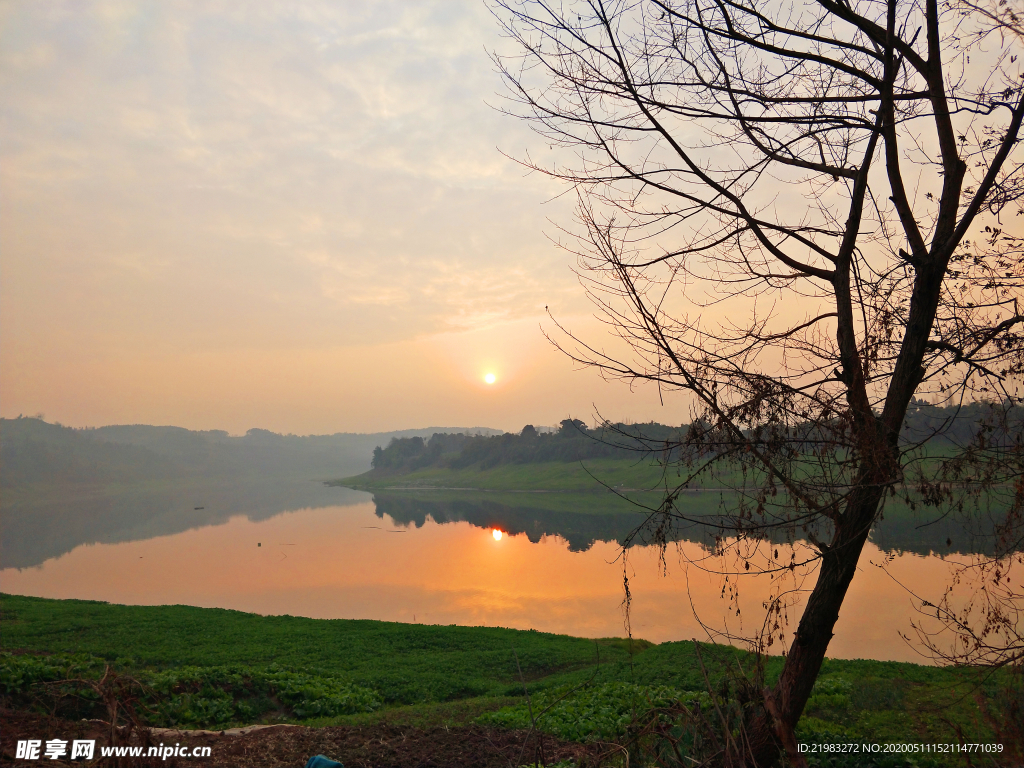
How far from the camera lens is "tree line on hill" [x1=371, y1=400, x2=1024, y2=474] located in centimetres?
403

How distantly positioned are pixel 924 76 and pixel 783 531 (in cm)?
300

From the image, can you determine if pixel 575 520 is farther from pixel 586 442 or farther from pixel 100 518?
pixel 100 518

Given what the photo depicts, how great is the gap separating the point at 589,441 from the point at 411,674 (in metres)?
89.1

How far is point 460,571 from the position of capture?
3644 centimetres

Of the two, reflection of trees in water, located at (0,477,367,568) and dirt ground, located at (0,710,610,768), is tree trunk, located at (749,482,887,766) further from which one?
reflection of trees in water, located at (0,477,367,568)

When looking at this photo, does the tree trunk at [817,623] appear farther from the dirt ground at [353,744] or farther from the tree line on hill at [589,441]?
the dirt ground at [353,744]

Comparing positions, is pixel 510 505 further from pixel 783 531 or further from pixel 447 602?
pixel 783 531

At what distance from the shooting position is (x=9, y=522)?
280 feet

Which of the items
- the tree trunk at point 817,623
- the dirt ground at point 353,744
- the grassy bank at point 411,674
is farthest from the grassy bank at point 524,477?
the tree trunk at point 817,623

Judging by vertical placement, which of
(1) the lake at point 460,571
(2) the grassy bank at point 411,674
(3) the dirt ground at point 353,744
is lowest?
(1) the lake at point 460,571

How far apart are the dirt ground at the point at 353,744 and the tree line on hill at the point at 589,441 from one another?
359cm

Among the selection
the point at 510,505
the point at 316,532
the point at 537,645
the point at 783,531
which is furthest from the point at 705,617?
the point at 510,505

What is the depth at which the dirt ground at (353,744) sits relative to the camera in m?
6.35

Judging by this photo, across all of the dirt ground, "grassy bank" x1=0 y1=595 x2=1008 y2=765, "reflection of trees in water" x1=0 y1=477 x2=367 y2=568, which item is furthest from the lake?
the dirt ground
